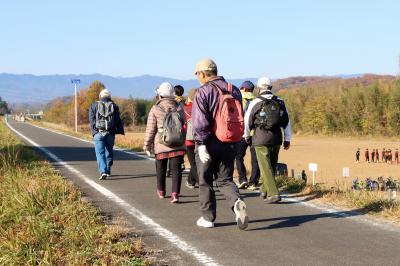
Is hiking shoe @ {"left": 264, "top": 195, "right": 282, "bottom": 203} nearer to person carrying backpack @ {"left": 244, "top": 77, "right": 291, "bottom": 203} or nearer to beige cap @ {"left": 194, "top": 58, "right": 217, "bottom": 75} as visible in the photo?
person carrying backpack @ {"left": 244, "top": 77, "right": 291, "bottom": 203}

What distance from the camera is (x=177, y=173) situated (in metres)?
8.40

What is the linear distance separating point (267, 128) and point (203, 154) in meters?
2.04

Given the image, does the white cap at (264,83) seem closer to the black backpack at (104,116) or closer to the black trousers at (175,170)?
the black trousers at (175,170)

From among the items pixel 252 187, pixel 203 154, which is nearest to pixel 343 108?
pixel 252 187

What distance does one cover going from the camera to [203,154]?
20.5 feet

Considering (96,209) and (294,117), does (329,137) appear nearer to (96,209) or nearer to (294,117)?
(294,117)

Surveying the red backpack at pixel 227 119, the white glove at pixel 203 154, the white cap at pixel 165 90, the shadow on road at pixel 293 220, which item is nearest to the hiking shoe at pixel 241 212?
the shadow on road at pixel 293 220

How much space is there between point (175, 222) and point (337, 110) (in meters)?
56.0

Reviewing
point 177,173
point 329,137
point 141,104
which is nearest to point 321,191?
point 177,173

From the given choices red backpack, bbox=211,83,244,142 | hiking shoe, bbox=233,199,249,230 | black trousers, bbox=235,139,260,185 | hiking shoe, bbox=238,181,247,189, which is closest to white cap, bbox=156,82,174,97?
black trousers, bbox=235,139,260,185

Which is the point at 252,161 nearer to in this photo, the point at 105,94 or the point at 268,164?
the point at 268,164

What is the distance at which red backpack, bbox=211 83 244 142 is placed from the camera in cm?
627

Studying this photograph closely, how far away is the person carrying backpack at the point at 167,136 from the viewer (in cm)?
835

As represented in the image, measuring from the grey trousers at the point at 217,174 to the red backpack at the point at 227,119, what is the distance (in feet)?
0.45
